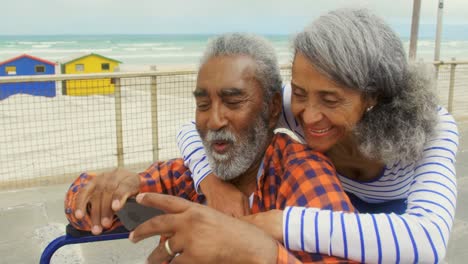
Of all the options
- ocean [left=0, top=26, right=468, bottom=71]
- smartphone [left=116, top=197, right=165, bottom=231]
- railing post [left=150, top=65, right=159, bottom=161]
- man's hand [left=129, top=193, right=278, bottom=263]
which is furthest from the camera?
ocean [left=0, top=26, right=468, bottom=71]

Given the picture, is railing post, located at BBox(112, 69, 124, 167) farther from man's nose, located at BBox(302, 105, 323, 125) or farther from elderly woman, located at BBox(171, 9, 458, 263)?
man's nose, located at BBox(302, 105, 323, 125)

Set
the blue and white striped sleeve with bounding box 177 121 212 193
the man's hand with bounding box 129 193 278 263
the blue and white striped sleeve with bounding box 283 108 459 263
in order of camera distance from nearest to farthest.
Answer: the man's hand with bounding box 129 193 278 263 → the blue and white striped sleeve with bounding box 283 108 459 263 → the blue and white striped sleeve with bounding box 177 121 212 193

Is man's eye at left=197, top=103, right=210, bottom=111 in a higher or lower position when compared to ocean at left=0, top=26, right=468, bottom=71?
→ higher

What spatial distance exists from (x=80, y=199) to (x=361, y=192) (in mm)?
1097

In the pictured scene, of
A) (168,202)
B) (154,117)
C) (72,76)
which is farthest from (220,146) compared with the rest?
(154,117)

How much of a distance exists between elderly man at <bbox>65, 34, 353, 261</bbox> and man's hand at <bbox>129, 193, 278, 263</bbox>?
1.56 feet

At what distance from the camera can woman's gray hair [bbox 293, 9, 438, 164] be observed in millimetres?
1453

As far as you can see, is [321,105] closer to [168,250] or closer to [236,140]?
[236,140]

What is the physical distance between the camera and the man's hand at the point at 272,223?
1242 mm

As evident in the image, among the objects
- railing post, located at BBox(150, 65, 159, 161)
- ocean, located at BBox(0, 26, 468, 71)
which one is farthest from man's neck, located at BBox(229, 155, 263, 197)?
ocean, located at BBox(0, 26, 468, 71)

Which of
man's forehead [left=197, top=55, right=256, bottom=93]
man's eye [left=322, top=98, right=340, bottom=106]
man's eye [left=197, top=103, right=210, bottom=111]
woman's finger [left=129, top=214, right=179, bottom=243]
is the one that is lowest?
woman's finger [left=129, top=214, right=179, bottom=243]

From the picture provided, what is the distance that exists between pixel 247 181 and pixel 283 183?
1.17 feet

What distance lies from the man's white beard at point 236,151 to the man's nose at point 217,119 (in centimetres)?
2

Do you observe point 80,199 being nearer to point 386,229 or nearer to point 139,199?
point 139,199
